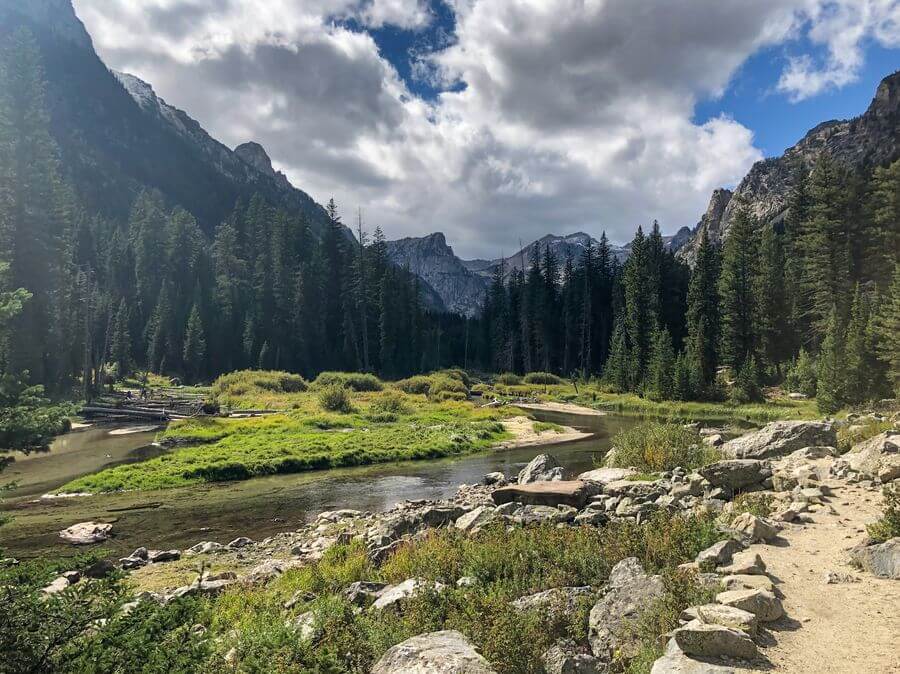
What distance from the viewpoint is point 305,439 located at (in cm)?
2998

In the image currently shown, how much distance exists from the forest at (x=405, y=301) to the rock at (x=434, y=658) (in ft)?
90.8

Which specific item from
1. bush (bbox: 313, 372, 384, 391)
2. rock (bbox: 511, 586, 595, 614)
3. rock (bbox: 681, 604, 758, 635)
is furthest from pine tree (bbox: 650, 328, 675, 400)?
rock (bbox: 681, 604, 758, 635)

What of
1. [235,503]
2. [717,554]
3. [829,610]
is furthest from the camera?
[235,503]

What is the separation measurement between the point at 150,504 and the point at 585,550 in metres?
17.2

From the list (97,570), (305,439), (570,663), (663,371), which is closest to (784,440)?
(570,663)

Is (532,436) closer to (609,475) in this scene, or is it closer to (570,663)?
(609,475)

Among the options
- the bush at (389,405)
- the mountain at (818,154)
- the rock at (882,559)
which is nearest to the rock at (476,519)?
the rock at (882,559)

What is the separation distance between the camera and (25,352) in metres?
43.4

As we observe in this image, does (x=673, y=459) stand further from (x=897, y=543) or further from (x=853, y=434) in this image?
(x=897, y=543)

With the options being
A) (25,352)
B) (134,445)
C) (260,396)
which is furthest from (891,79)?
(25,352)

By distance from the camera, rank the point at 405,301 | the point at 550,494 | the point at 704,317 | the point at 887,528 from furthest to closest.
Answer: the point at 405,301, the point at 704,317, the point at 550,494, the point at 887,528

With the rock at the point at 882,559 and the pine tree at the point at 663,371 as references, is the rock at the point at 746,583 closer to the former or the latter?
the rock at the point at 882,559

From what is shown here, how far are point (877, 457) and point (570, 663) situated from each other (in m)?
11.0

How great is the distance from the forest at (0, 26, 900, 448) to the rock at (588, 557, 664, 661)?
94.4 feet
